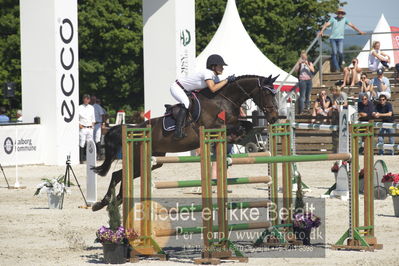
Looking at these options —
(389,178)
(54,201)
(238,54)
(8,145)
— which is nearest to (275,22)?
(238,54)

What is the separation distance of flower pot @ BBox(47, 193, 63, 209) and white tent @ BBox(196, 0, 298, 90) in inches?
529

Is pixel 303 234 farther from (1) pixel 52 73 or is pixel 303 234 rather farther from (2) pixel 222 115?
(1) pixel 52 73

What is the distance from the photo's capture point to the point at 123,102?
44250 millimetres

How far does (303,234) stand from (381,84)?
13.8 m

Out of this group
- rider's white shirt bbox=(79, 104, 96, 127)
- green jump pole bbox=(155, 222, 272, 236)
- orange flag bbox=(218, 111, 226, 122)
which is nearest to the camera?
green jump pole bbox=(155, 222, 272, 236)

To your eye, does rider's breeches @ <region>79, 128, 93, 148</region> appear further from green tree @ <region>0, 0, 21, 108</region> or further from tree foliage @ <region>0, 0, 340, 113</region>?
tree foliage @ <region>0, 0, 340, 113</region>

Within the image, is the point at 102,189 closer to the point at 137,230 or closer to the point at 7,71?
the point at 137,230

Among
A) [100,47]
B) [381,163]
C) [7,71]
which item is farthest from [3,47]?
[381,163]

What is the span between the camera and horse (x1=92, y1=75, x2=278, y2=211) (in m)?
12.2

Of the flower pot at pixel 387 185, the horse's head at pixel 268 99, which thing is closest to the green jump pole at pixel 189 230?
the horse's head at pixel 268 99

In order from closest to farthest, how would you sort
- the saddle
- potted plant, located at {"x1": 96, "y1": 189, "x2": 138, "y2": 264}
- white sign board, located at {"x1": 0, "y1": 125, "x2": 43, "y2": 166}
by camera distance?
1. potted plant, located at {"x1": 96, "y1": 189, "x2": 138, "y2": 264}
2. the saddle
3. white sign board, located at {"x1": 0, "y1": 125, "x2": 43, "y2": 166}

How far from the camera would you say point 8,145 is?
70.3 feet

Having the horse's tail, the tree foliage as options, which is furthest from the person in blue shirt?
the tree foliage

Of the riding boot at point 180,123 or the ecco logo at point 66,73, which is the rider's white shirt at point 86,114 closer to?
the ecco logo at point 66,73
